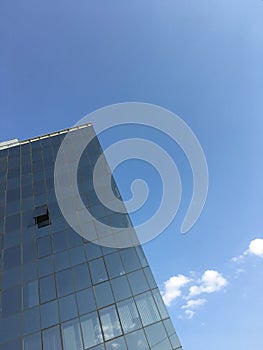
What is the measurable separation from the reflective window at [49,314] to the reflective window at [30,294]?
36.5 inches

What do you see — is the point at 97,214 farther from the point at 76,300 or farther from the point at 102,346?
the point at 102,346

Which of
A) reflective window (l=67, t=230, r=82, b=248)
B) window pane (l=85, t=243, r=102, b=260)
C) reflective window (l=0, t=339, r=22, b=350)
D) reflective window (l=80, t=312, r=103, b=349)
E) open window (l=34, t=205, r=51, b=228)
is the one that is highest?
open window (l=34, t=205, r=51, b=228)

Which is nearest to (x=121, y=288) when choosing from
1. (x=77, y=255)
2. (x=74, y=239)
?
(x=77, y=255)

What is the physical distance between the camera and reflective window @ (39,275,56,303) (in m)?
21.2

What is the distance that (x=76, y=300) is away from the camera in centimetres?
2078

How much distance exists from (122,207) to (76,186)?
5995mm

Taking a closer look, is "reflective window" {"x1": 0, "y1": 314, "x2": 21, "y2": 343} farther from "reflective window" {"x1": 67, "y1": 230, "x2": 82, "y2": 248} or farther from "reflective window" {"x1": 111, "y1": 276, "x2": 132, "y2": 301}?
"reflective window" {"x1": 111, "y1": 276, "x2": 132, "y2": 301}

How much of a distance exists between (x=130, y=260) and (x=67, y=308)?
18.9 ft

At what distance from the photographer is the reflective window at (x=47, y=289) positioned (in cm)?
2120

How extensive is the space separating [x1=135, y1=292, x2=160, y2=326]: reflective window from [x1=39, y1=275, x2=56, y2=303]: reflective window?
20.6ft

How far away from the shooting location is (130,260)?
23.0m

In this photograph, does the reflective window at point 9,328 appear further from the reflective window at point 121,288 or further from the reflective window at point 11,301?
the reflective window at point 121,288

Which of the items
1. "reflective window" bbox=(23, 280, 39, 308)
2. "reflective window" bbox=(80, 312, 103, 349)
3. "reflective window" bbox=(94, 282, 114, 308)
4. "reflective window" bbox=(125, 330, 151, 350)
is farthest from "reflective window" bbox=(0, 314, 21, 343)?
"reflective window" bbox=(125, 330, 151, 350)

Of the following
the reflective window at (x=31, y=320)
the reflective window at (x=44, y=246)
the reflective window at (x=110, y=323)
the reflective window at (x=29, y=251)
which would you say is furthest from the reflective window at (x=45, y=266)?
the reflective window at (x=110, y=323)
